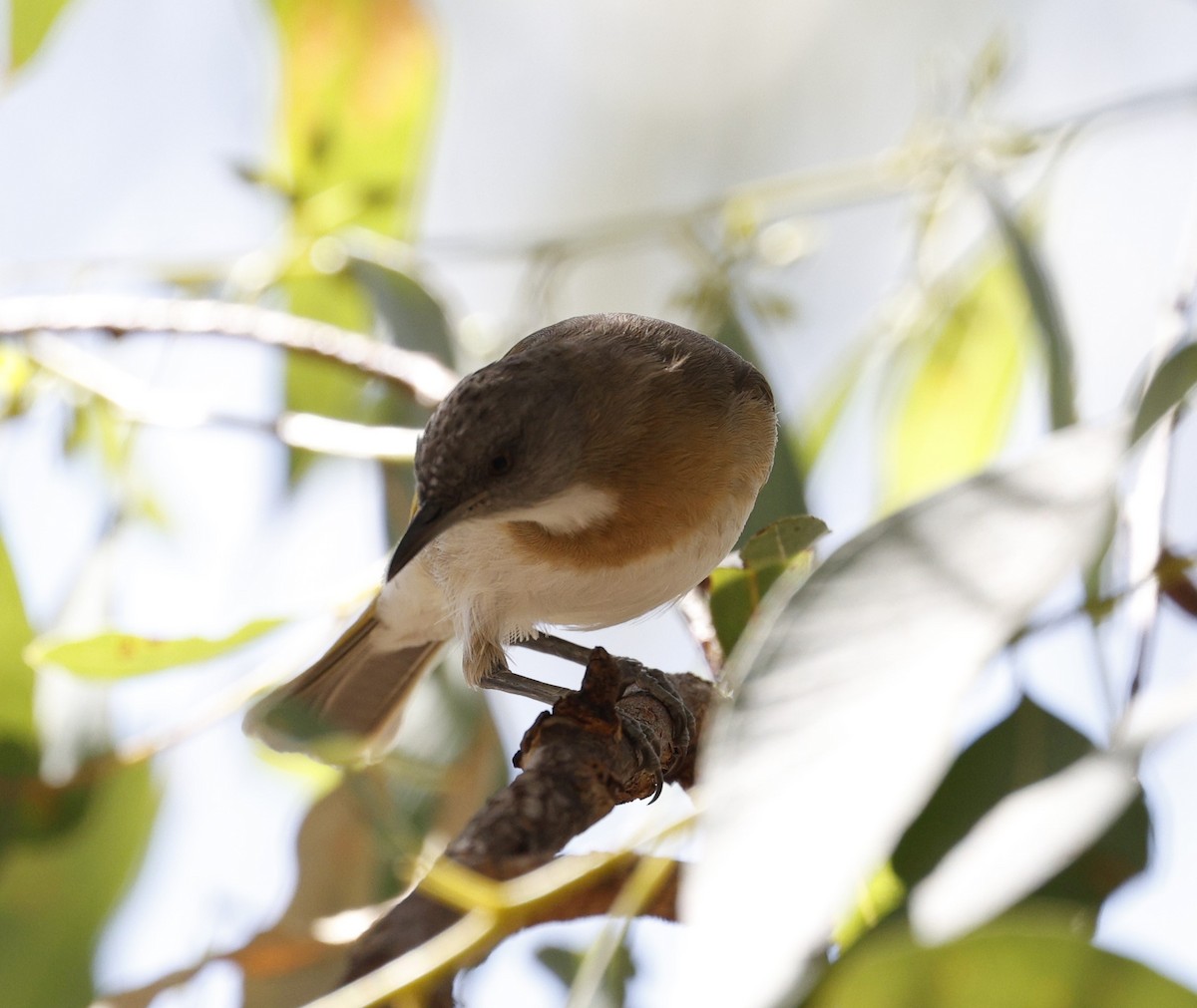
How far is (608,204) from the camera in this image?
4176 millimetres

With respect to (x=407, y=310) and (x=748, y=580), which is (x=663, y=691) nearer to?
(x=748, y=580)

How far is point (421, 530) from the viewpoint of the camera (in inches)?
51.8

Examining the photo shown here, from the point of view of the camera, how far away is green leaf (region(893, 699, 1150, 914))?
0.87 m

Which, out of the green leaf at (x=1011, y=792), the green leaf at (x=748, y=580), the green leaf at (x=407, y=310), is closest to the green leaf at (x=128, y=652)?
the green leaf at (x=748, y=580)

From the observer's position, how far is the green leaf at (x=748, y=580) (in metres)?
1.22

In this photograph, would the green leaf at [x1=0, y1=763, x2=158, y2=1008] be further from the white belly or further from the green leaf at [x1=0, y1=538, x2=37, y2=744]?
the white belly

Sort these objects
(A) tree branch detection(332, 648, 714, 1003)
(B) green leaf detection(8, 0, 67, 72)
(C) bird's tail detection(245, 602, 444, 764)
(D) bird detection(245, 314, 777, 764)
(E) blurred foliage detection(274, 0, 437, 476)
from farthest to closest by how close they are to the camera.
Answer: (E) blurred foliage detection(274, 0, 437, 476)
(B) green leaf detection(8, 0, 67, 72)
(C) bird's tail detection(245, 602, 444, 764)
(D) bird detection(245, 314, 777, 764)
(A) tree branch detection(332, 648, 714, 1003)

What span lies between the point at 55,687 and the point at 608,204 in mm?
2918

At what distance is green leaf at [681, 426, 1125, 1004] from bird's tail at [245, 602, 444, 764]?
919mm

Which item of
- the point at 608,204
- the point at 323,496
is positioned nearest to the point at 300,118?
the point at 323,496

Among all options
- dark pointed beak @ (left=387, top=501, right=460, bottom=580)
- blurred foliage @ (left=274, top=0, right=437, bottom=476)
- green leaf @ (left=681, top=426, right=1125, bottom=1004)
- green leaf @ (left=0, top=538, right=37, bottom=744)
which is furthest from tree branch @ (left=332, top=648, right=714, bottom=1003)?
blurred foliage @ (left=274, top=0, right=437, bottom=476)

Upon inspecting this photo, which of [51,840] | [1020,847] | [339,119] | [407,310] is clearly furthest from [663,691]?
[339,119]

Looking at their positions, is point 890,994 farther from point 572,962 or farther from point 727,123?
point 727,123

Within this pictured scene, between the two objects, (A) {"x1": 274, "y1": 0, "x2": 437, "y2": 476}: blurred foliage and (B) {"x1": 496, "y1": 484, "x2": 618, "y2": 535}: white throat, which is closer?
(B) {"x1": 496, "y1": 484, "x2": 618, "y2": 535}: white throat
